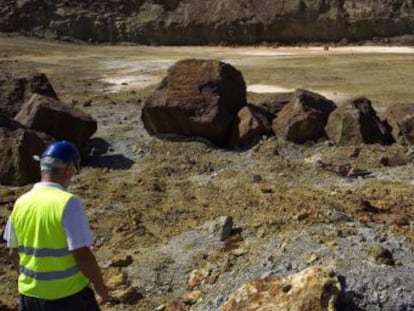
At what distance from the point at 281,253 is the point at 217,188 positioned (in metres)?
3.14

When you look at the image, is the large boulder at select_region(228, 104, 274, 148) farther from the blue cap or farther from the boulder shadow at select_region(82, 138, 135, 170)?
the blue cap

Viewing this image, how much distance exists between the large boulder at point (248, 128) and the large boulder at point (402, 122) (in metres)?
1.86

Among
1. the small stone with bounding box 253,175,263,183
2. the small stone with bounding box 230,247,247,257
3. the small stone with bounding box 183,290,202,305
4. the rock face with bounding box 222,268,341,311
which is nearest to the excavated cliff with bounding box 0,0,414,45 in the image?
the small stone with bounding box 253,175,263,183

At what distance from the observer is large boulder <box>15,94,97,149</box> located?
37.1 ft

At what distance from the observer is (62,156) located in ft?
14.1

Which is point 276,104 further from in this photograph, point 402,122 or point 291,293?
point 291,293

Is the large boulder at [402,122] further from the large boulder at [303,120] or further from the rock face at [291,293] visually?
the rock face at [291,293]

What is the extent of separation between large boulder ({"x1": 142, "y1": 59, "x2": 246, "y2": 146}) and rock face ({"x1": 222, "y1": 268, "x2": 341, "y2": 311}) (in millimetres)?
5836

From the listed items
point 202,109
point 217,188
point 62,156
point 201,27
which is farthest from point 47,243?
point 201,27

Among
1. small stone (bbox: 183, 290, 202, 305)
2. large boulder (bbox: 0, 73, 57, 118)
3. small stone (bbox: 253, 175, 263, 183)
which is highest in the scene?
large boulder (bbox: 0, 73, 57, 118)

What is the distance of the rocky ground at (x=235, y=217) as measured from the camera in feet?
21.3

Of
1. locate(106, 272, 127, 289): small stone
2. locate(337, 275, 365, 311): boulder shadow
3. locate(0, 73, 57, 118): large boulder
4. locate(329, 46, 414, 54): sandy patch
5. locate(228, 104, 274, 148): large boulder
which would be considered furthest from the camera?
locate(329, 46, 414, 54): sandy patch

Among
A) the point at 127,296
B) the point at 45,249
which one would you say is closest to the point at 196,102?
the point at 127,296

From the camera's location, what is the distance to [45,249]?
4242 millimetres
